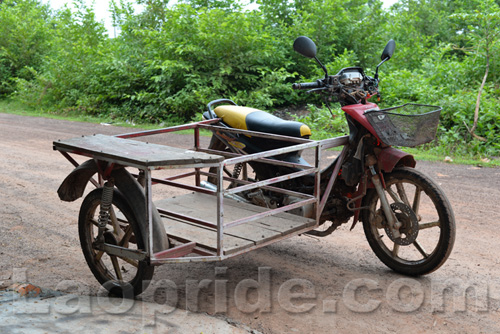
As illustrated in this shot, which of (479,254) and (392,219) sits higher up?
(392,219)

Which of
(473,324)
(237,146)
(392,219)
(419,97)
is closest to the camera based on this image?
(473,324)

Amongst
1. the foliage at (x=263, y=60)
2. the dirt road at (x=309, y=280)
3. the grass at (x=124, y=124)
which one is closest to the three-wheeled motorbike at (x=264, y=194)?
the dirt road at (x=309, y=280)

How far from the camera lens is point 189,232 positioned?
3.73 m

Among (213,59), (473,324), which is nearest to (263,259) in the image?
(473,324)

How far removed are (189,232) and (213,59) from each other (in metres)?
8.93

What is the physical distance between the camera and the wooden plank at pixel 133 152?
9.89ft

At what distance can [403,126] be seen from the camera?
3.64 meters

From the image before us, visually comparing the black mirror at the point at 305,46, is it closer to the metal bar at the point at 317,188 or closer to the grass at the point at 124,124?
the metal bar at the point at 317,188

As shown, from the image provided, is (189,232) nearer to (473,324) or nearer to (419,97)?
(473,324)

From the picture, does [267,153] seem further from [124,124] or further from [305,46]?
[124,124]

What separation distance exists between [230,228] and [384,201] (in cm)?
107

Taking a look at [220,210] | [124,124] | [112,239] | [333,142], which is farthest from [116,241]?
[124,124]

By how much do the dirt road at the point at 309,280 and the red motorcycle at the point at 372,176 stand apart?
0.26m

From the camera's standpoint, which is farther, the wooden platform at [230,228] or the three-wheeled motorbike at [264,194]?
the wooden platform at [230,228]
